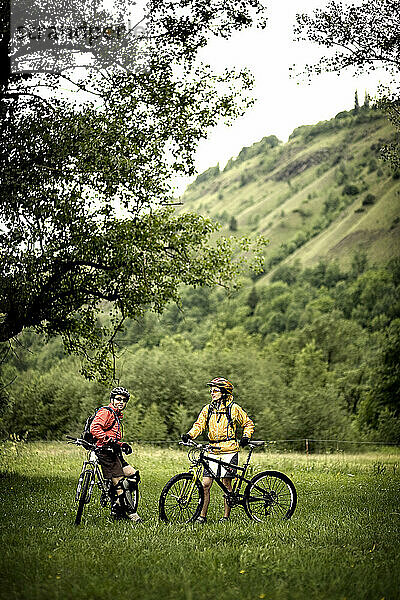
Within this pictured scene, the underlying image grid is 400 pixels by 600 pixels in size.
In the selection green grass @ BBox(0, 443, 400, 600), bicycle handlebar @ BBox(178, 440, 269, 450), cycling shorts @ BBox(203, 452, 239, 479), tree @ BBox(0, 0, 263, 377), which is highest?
tree @ BBox(0, 0, 263, 377)

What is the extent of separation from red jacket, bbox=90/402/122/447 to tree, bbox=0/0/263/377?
453 centimetres

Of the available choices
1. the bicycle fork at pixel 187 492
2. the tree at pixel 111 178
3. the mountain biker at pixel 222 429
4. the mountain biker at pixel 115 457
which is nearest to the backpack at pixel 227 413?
the mountain biker at pixel 222 429

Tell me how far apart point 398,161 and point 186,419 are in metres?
34.5

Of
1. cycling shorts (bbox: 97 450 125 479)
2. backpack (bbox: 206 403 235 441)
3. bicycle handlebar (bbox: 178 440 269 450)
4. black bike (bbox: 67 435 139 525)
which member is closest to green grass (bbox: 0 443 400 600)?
black bike (bbox: 67 435 139 525)

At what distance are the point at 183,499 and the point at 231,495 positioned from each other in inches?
29.7

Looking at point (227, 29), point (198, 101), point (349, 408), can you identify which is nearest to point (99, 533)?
point (198, 101)

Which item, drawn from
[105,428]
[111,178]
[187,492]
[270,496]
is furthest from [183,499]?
[111,178]

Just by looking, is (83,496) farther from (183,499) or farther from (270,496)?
(270,496)

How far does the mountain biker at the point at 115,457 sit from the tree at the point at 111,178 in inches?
179

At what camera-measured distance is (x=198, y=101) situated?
15.2 meters

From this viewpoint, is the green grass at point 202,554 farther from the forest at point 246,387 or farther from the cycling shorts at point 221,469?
the forest at point 246,387

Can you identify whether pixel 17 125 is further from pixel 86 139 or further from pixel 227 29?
pixel 227 29

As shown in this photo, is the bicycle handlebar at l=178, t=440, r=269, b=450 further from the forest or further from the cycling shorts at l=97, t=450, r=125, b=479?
the forest

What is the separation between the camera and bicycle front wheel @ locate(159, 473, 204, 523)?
10.1 m
